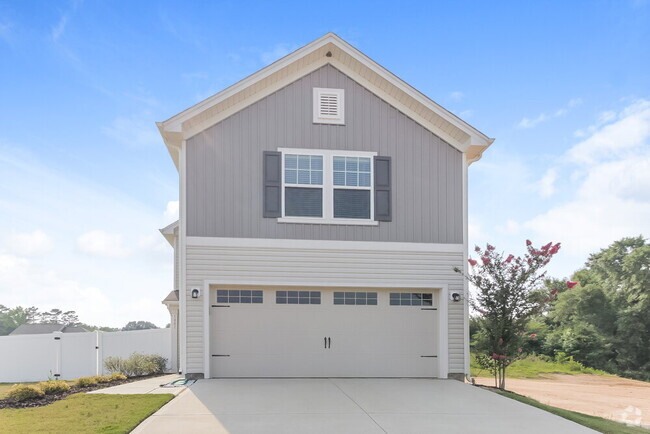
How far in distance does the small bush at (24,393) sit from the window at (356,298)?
6.07 meters

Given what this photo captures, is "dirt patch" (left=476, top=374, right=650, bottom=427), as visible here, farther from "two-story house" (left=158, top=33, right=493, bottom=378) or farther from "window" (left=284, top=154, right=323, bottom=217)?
"window" (left=284, top=154, right=323, bottom=217)

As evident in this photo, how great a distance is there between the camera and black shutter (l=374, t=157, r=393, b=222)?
12.2m

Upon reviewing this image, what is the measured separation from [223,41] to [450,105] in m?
5.55

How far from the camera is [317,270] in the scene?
11906 millimetres

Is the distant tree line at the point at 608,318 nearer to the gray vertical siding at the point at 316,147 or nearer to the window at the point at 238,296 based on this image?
the gray vertical siding at the point at 316,147

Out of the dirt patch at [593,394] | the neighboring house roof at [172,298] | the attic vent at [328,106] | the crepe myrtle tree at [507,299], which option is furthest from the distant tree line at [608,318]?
the attic vent at [328,106]

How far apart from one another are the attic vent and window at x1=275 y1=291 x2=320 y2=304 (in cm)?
377

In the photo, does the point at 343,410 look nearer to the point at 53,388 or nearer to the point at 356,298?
the point at 356,298

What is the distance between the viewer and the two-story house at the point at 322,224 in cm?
1171

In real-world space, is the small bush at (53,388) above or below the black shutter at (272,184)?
below

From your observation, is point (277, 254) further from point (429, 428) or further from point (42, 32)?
point (42, 32)

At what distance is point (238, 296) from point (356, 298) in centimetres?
257

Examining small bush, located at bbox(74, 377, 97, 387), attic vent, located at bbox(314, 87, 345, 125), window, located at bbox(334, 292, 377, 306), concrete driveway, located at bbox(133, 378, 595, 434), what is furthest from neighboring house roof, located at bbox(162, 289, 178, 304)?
attic vent, located at bbox(314, 87, 345, 125)

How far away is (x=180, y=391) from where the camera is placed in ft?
33.0
